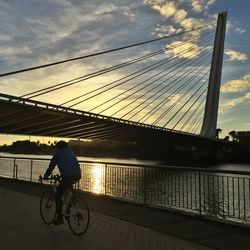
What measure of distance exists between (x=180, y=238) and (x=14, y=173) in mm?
12338

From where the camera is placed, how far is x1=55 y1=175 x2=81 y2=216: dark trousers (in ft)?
24.2

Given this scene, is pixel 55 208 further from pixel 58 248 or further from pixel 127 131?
pixel 127 131

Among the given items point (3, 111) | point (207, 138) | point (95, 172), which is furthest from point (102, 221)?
point (207, 138)

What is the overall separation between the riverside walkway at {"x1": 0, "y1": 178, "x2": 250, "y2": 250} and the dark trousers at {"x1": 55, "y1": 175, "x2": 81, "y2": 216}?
Answer: 41 centimetres

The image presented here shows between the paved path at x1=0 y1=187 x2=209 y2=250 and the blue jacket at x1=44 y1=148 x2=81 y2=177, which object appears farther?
the blue jacket at x1=44 y1=148 x2=81 y2=177

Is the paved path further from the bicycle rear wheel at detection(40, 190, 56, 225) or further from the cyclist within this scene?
the cyclist

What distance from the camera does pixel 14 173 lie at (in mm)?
17906

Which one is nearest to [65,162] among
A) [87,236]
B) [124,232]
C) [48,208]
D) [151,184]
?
[48,208]

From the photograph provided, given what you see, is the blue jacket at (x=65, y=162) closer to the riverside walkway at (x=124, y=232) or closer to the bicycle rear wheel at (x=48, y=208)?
the bicycle rear wheel at (x=48, y=208)

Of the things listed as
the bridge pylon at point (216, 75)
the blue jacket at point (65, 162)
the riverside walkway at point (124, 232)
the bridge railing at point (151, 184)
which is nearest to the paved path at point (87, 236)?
the riverside walkway at point (124, 232)

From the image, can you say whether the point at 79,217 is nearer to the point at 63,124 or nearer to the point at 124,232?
the point at 124,232

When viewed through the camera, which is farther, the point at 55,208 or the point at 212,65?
the point at 212,65

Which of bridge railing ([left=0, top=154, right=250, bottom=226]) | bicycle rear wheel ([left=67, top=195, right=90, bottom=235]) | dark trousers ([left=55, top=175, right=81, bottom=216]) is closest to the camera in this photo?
bicycle rear wheel ([left=67, top=195, right=90, bottom=235])

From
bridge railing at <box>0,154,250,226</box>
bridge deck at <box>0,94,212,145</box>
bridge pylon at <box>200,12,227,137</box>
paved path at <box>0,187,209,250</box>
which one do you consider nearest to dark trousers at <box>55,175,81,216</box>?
paved path at <box>0,187,209,250</box>
